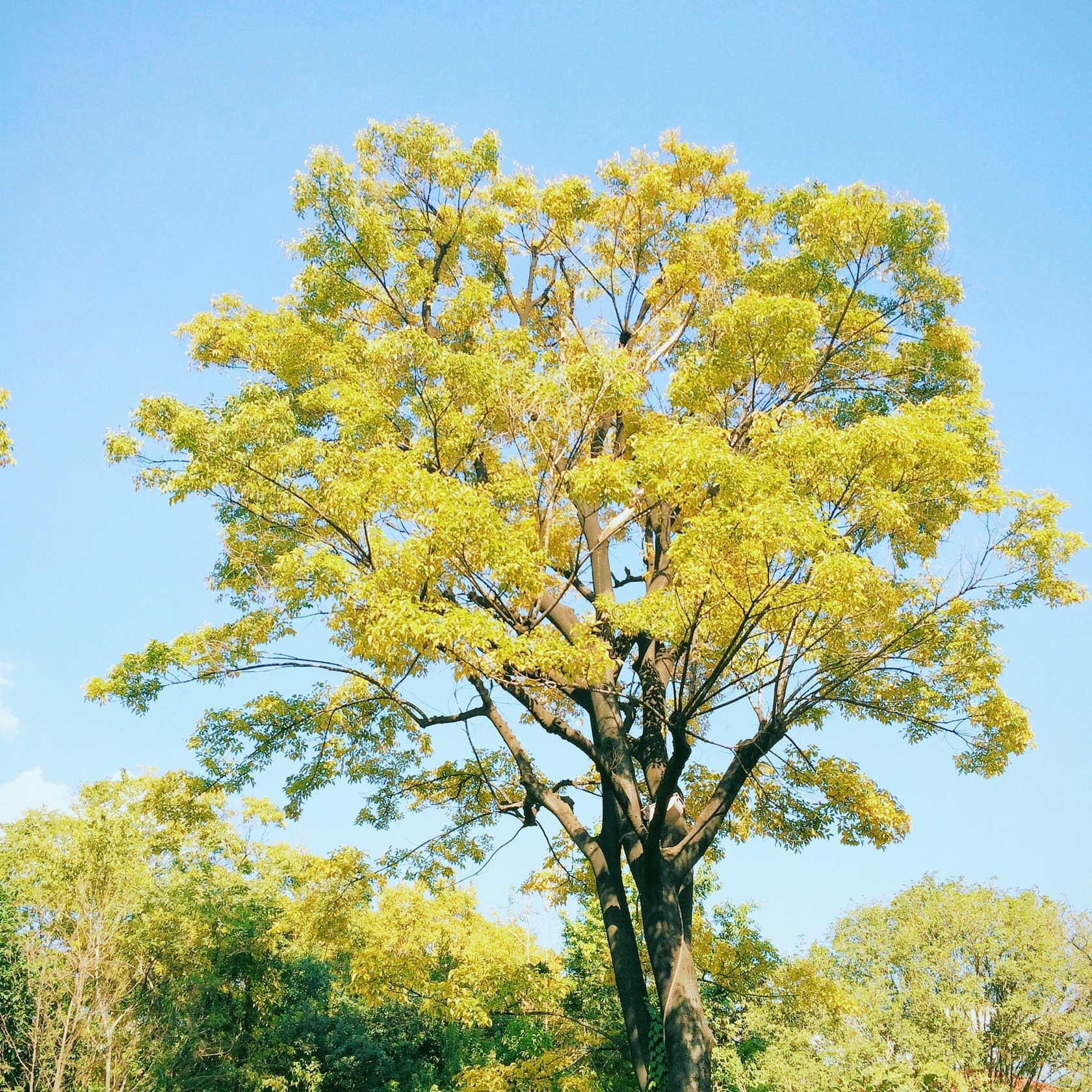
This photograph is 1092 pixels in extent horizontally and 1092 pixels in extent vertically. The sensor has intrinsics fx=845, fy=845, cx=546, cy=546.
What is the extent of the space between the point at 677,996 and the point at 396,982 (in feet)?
10.3

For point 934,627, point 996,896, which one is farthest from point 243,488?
point 996,896

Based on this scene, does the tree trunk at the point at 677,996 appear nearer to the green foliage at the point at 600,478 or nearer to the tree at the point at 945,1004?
the green foliage at the point at 600,478

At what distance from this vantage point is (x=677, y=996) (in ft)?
21.2

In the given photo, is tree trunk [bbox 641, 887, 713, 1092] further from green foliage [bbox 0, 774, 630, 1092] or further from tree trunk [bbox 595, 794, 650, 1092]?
green foliage [bbox 0, 774, 630, 1092]

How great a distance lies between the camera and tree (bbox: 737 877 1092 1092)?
38.0 ft

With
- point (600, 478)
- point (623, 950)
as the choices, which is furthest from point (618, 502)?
point (623, 950)

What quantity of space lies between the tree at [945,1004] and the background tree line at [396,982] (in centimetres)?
5

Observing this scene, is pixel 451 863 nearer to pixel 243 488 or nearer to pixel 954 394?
pixel 243 488

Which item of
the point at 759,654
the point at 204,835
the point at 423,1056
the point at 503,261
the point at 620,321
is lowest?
the point at 423,1056

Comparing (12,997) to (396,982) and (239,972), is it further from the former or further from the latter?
(396,982)

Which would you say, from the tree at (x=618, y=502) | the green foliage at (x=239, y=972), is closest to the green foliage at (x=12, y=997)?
the green foliage at (x=239, y=972)

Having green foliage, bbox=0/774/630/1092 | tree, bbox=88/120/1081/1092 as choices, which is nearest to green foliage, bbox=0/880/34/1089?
green foliage, bbox=0/774/630/1092

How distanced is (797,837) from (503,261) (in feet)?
24.0

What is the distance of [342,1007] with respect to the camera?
20.1 meters
